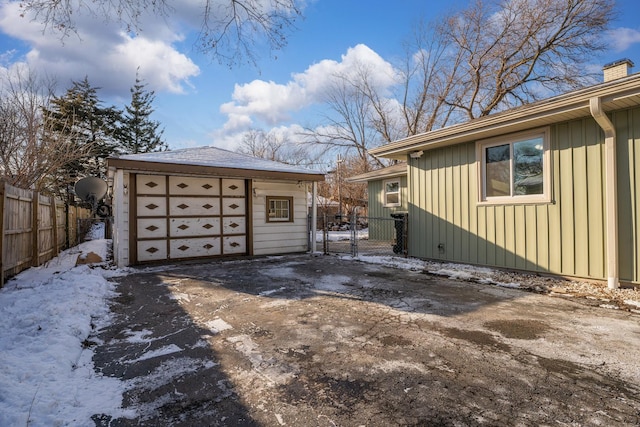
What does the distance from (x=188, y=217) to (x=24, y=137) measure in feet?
19.8

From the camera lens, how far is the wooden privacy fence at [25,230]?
475cm

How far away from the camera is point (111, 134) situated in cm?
2162

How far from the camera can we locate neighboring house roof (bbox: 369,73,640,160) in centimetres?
416

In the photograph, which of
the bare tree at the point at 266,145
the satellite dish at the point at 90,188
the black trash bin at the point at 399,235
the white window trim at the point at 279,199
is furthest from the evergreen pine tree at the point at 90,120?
the black trash bin at the point at 399,235

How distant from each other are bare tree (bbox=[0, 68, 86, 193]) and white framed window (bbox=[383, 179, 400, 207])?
10.8 meters

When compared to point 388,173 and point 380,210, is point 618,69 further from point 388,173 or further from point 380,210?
point 380,210

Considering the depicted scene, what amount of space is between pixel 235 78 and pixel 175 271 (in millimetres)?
4100

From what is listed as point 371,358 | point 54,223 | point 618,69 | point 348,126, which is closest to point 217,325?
point 371,358

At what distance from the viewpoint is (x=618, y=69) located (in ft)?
18.4

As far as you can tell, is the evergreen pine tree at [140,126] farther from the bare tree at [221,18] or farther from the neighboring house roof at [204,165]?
the bare tree at [221,18]

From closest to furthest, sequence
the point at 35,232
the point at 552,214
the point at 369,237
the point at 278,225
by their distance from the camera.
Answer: the point at 552,214
the point at 35,232
the point at 278,225
the point at 369,237

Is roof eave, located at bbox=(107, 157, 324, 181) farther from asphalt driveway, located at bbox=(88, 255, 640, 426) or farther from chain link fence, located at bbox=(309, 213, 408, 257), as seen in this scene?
asphalt driveway, located at bbox=(88, 255, 640, 426)

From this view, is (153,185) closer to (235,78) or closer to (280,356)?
(235,78)

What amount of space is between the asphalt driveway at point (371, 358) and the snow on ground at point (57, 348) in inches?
4.4
